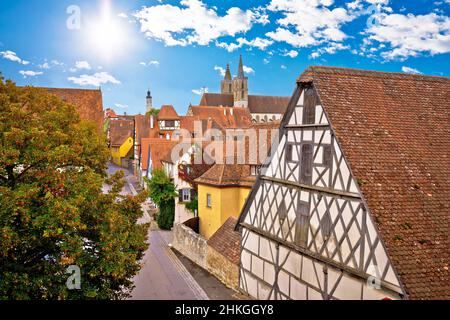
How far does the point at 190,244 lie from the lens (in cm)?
2516

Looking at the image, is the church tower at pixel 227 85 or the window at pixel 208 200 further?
the church tower at pixel 227 85

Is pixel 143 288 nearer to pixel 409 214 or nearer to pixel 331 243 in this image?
pixel 331 243

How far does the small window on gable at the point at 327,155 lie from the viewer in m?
12.7

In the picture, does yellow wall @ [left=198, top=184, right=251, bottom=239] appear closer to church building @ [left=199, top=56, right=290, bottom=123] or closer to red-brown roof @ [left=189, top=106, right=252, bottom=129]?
red-brown roof @ [left=189, top=106, right=252, bottom=129]

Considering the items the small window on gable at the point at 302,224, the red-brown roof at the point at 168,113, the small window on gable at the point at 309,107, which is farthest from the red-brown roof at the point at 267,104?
the small window on gable at the point at 302,224

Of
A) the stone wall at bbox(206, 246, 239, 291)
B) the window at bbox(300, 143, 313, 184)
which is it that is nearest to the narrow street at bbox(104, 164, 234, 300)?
the stone wall at bbox(206, 246, 239, 291)

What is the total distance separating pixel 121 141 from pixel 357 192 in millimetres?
70357

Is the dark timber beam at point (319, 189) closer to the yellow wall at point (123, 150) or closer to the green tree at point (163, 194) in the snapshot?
the green tree at point (163, 194)

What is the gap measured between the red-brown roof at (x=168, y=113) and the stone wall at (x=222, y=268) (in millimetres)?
41380

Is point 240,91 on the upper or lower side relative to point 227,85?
lower

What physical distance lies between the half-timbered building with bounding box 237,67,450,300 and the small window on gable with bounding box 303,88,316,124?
36 mm

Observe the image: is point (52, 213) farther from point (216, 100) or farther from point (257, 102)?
point (257, 102)

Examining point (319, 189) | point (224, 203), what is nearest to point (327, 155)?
point (319, 189)

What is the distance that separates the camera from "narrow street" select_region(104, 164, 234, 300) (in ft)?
63.4
